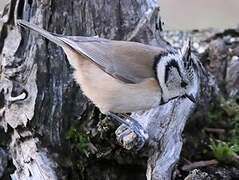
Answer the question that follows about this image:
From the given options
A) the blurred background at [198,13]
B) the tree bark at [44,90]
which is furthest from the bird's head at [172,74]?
the blurred background at [198,13]

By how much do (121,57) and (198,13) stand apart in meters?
4.90

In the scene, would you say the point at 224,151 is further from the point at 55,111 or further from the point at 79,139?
the point at 55,111

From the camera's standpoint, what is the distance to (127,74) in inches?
131

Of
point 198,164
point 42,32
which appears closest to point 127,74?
point 42,32

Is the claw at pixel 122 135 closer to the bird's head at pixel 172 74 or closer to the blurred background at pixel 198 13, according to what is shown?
the bird's head at pixel 172 74

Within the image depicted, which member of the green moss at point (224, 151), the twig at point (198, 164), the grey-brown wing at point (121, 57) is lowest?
the twig at point (198, 164)

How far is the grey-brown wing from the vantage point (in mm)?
3311

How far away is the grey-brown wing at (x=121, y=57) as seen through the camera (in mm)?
3311

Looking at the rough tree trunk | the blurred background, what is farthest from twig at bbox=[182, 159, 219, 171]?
the blurred background

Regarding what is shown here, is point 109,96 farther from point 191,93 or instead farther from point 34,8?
point 34,8

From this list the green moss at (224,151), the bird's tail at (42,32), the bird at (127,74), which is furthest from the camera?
the green moss at (224,151)

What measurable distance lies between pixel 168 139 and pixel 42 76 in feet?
3.67

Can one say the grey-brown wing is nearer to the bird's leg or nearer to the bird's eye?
the bird's eye

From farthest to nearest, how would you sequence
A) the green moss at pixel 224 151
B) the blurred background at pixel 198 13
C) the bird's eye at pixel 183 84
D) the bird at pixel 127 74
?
the blurred background at pixel 198 13 < the green moss at pixel 224 151 < the bird's eye at pixel 183 84 < the bird at pixel 127 74
